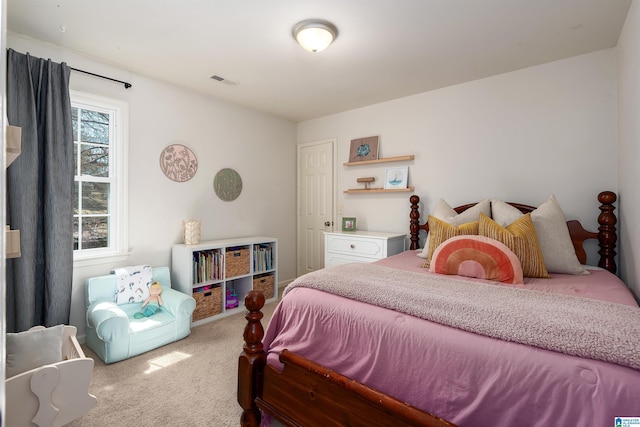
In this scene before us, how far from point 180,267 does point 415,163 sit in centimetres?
278

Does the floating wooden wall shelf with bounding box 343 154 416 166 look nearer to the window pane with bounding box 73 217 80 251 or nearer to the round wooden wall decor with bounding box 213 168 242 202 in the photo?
the round wooden wall decor with bounding box 213 168 242 202

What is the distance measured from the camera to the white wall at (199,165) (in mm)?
2773

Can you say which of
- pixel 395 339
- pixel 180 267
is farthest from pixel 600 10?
pixel 180 267

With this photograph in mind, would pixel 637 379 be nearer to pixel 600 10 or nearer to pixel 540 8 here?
pixel 540 8

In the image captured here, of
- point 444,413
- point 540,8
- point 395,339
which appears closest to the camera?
point 444,413

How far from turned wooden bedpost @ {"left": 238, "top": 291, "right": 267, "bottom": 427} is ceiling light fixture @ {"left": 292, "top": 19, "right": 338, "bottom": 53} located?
1.75 metres

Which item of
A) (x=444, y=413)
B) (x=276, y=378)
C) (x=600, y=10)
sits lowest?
(x=276, y=378)

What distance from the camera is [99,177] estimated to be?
9.18ft

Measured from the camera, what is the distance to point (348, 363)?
1.36m

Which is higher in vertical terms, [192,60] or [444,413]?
[192,60]

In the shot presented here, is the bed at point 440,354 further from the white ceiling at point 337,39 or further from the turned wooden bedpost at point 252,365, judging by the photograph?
the white ceiling at point 337,39

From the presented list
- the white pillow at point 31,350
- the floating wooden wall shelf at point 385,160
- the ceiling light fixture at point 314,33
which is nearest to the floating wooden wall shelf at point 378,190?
the floating wooden wall shelf at point 385,160

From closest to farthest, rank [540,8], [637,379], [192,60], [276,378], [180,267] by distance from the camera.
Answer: [637,379] < [276,378] < [540,8] < [192,60] < [180,267]

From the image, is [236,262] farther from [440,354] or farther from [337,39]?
[440,354]
